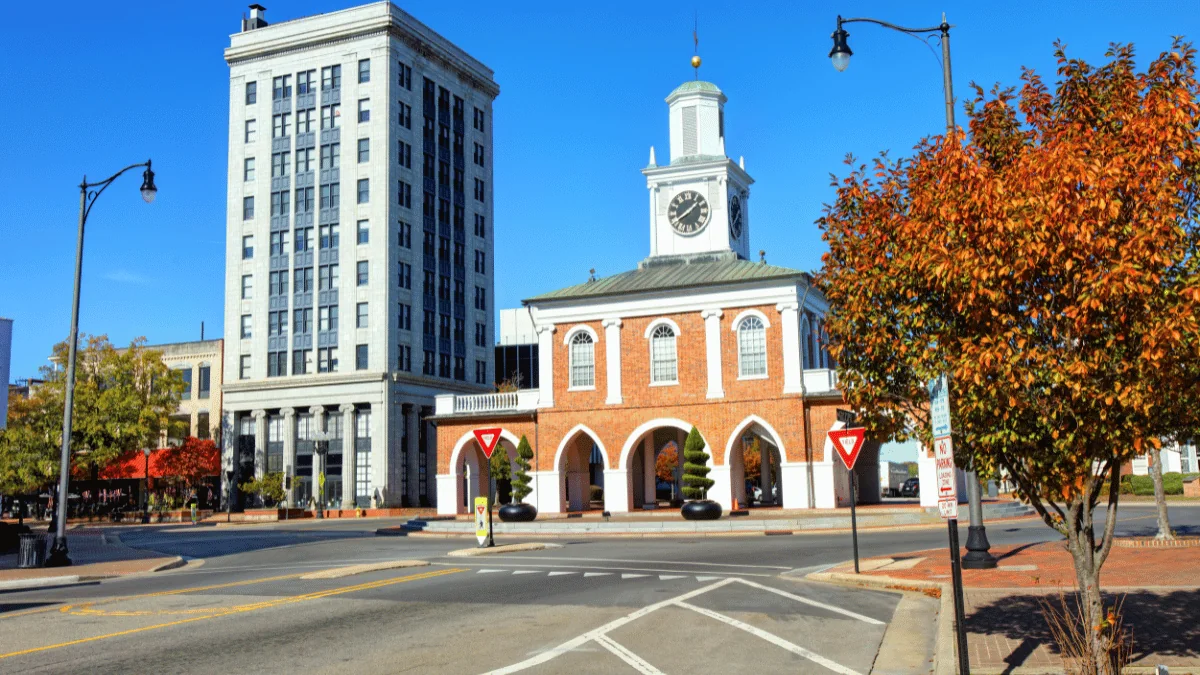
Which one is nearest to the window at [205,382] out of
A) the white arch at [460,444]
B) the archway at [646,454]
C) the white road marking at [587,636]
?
the white arch at [460,444]

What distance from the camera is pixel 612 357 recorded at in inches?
1896

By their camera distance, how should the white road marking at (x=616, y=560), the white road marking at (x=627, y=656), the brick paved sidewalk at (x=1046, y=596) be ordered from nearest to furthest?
1. the brick paved sidewalk at (x=1046, y=596)
2. the white road marking at (x=627, y=656)
3. the white road marking at (x=616, y=560)

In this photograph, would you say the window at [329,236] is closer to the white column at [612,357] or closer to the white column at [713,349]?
the white column at [612,357]

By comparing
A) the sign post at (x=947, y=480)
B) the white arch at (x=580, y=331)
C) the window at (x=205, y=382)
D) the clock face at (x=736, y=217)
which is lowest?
the sign post at (x=947, y=480)

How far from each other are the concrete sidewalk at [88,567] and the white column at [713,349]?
23.9 m

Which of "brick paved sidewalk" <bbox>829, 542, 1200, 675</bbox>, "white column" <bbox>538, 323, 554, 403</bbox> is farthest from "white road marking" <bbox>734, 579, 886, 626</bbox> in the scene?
"white column" <bbox>538, 323, 554, 403</bbox>

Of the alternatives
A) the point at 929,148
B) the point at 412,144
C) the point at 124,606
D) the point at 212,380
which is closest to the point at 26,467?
the point at 212,380

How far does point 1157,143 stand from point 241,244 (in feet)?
260

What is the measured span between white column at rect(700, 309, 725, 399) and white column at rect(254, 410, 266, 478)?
144 feet

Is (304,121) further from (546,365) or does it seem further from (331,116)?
(546,365)

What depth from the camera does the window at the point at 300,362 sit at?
77.9 meters

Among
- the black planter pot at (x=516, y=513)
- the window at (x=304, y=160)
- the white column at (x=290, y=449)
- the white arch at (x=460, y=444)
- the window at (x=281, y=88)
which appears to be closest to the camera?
the black planter pot at (x=516, y=513)

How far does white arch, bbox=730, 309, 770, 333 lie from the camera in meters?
45.7

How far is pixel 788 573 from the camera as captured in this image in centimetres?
1994
